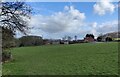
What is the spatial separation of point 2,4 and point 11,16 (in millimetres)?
1274

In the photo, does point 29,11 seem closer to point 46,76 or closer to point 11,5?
point 11,5

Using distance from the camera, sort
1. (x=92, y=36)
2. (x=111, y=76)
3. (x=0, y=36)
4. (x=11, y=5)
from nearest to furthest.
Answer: (x=111, y=76) → (x=0, y=36) → (x=11, y=5) → (x=92, y=36)

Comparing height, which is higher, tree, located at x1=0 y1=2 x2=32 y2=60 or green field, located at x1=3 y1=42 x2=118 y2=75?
tree, located at x1=0 y1=2 x2=32 y2=60

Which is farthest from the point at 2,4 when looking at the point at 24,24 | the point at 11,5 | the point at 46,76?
the point at 46,76

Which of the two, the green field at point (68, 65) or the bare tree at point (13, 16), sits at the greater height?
the bare tree at point (13, 16)

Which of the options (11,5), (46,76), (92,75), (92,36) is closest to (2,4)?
(11,5)

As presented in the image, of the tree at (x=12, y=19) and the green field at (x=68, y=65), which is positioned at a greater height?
the tree at (x=12, y=19)

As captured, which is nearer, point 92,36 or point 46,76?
point 46,76

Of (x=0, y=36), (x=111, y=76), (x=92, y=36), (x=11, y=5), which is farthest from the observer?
(x=92, y=36)

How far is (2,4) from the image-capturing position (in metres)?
21.1

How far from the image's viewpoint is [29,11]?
894 inches

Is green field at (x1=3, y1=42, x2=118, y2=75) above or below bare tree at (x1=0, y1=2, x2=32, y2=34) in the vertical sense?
below

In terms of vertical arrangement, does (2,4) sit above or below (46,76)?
above

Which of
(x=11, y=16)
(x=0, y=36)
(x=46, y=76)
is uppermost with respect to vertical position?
(x=11, y=16)
